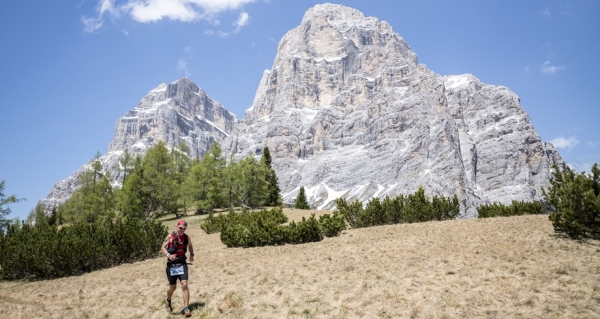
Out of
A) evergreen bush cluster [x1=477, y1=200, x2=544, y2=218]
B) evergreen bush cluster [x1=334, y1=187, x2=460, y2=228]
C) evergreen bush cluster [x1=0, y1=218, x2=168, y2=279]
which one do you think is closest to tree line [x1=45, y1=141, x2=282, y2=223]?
evergreen bush cluster [x1=334, y1=187, x2=460, y2=228]

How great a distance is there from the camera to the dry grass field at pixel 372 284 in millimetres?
7125

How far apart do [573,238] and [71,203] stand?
5880 cm

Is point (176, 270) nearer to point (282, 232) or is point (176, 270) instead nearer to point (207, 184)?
point (282, 232)

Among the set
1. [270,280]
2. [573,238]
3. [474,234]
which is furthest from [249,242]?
[573,238]

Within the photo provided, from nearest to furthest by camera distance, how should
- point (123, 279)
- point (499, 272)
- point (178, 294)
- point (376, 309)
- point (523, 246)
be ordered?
point (376, 309), point (499, 272), point (178, 294), point (523, 246), point (123, 279)

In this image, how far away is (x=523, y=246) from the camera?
38.9 feet

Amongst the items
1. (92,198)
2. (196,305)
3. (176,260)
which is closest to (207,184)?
(92,198)

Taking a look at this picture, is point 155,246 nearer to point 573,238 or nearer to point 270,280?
point 270,280

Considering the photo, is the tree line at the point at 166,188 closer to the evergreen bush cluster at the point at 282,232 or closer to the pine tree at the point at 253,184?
the pine tree at the point at 253,184

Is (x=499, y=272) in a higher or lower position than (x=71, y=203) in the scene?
lower

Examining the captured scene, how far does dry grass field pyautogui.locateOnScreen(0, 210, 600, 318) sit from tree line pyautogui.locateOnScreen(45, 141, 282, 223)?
97.4 feet

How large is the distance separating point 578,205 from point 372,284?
350 inches

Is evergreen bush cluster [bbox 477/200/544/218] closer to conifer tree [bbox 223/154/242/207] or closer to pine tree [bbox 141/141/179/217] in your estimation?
conifer tree [bbox 223/154/242/207]

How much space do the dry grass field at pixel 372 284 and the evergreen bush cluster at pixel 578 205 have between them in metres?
0.75
